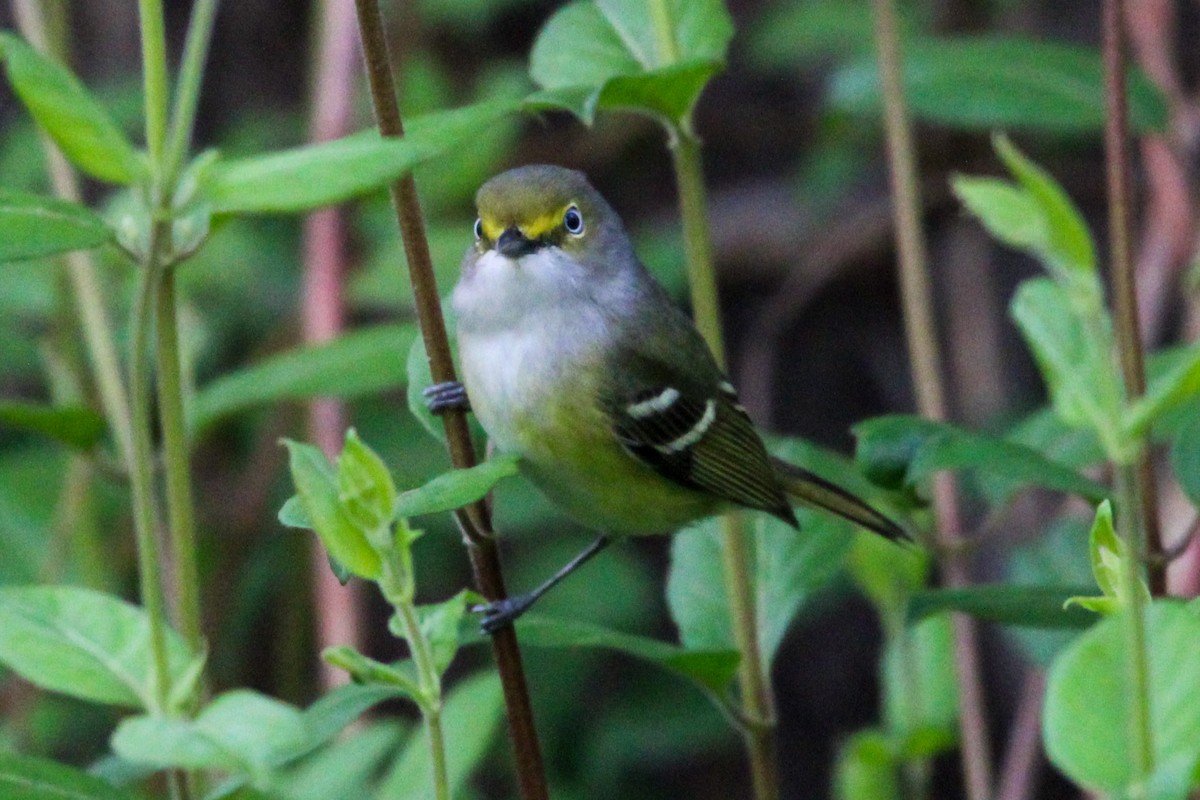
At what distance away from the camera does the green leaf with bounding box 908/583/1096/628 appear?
189cm

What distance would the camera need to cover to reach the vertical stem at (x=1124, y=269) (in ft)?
6.19

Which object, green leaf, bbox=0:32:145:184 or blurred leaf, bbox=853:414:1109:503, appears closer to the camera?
green leaf, bbox=0:32:145:184

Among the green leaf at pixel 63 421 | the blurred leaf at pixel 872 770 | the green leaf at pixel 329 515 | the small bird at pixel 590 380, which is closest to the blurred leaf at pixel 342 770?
the small bird at pixel 590 380

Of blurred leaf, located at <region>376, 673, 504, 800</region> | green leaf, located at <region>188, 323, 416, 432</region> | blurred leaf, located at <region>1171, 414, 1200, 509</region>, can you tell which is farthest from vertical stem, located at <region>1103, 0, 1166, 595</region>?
green leaf, located at <region>188, 323, 416, 432</region>

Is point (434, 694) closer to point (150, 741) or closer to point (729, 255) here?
point (150, 741)

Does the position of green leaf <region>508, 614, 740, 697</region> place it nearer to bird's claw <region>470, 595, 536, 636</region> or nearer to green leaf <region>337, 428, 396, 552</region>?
bird's claw <region>470, 595, 536, 636</region>

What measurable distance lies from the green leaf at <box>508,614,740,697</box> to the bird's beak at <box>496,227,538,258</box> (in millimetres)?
805

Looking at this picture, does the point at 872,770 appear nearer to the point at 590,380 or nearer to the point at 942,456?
the point at 590,380

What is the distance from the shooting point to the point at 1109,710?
3.38 ft

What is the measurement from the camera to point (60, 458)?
12.5ft

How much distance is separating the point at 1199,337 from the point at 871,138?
1.74 metres

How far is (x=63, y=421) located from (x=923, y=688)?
1640mm

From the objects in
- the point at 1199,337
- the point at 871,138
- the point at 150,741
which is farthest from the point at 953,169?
the point at 150,741

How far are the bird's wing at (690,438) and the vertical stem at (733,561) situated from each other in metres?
0.40
